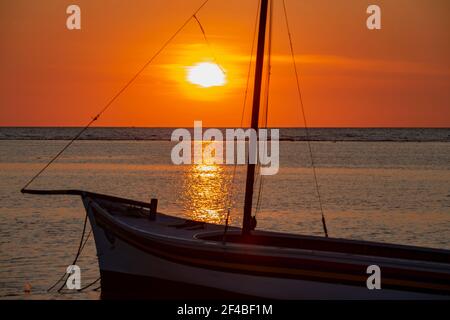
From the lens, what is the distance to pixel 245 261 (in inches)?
722

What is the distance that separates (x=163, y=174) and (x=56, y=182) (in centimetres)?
1429

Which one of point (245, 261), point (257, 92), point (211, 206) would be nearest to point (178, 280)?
point (245, 261)

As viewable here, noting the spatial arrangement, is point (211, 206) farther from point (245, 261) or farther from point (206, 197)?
point (245, 261)

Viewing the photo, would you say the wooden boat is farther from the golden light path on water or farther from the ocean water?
the golden light path on water

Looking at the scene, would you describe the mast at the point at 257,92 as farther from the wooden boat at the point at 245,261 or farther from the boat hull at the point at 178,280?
the boat hull at the point at 178,280

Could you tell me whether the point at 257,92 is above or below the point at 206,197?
above

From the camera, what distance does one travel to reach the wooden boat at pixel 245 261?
17.3 m

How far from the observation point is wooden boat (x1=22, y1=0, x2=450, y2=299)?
1727 cm

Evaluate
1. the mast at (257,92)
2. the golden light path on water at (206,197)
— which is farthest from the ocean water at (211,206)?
the mast at (257,92)

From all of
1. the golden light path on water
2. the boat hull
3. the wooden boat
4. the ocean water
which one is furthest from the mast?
the golden light path on water

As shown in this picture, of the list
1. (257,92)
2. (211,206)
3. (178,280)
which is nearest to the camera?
(178,280)

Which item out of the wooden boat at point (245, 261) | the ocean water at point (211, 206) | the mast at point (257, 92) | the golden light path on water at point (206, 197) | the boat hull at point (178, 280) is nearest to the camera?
the wooden boat at point (245, 261)

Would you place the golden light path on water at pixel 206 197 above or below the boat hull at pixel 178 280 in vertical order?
above
